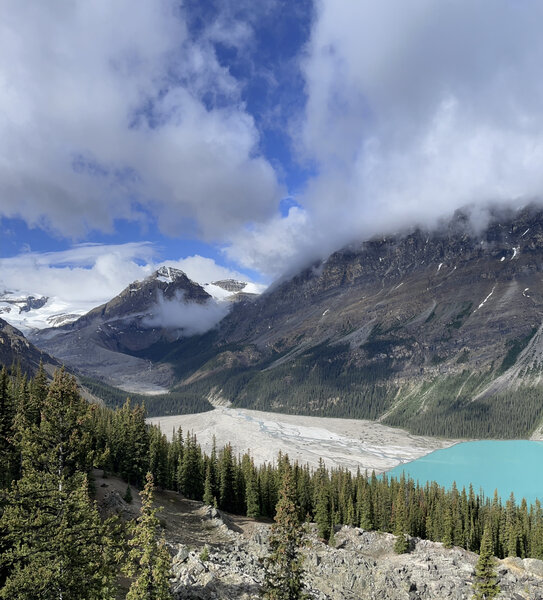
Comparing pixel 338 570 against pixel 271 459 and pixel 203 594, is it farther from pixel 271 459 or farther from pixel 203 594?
pixel 271 459

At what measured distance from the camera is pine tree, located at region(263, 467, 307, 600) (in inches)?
1034

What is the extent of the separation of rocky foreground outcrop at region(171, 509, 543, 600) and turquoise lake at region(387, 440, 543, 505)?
70.2 metres

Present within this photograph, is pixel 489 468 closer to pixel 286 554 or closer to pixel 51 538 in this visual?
pixel 286 554

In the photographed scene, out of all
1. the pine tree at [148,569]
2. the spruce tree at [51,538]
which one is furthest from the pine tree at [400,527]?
the spruce tree at [51,538]

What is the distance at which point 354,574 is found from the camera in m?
45.8

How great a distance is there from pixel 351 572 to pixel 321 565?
11.5ft

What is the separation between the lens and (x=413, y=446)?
607 ft

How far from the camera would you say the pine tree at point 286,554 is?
26.3 m

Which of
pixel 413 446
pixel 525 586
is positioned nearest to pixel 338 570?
pixel 525 586

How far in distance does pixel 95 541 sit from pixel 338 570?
34609 millimetres

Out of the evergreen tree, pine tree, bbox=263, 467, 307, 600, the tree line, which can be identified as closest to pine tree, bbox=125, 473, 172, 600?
the tree line

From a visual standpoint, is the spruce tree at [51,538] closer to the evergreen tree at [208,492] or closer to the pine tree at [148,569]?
the pine tree at [148,569]

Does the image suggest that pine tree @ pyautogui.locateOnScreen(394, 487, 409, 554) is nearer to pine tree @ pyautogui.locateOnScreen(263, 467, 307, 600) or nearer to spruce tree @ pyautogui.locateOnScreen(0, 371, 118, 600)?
pine tree @ pyautogui.locateOnScreen(263, 467, 307, 600)

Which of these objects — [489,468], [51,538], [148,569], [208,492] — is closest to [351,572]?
[208,492]
